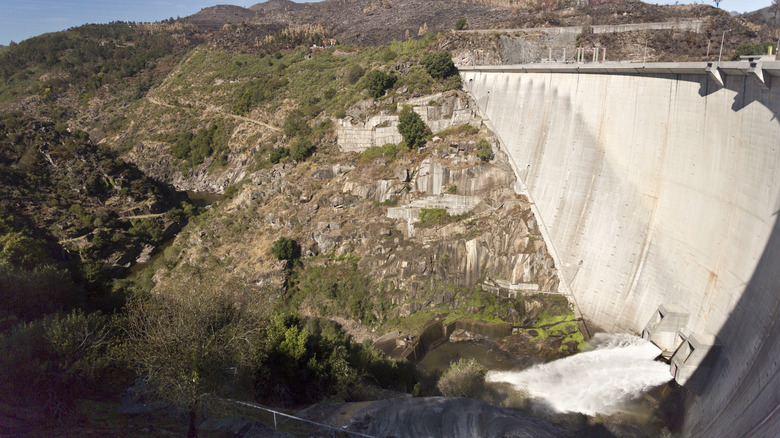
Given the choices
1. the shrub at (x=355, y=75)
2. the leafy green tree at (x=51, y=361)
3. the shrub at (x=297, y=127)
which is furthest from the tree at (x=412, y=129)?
the leafy green tree at (x=51, y=361)

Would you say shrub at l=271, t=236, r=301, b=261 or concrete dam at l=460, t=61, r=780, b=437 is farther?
shrub at l=271, t=236, r=301, b=261

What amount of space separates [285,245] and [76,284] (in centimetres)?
1390

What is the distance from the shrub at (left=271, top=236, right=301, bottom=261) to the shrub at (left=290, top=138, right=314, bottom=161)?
32.9 ft

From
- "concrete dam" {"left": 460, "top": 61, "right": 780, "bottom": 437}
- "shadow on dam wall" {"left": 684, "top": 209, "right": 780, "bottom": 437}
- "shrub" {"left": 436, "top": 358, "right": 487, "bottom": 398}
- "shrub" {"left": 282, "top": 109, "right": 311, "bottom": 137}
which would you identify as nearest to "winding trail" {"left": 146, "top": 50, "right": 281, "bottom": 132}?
"shrub" {"left": 282, "top": 109, "right": 311, "bottom": 137}

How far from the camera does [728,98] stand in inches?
762

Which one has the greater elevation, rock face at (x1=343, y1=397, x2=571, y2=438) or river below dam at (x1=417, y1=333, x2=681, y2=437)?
rock face at (x1=343, y1=397, x2=571, y2=438)

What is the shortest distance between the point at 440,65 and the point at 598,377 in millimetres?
29079


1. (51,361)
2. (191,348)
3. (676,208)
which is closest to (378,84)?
(676,208)

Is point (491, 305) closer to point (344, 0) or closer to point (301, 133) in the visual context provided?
point (301, 133)

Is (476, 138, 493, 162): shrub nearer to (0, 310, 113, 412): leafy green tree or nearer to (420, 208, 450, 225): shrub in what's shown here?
(420, 208, 450, 225): shrub

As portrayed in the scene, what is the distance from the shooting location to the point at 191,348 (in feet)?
38.6

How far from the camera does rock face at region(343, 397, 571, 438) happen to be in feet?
44.5

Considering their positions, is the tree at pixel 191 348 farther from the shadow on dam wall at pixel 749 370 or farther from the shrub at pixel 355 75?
the shrub at pixel 355 75

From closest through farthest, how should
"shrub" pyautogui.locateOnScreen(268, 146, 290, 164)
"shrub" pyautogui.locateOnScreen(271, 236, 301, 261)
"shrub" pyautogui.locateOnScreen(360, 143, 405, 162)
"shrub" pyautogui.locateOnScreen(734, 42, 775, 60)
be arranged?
1. "shrub" pyautogui.locateOnScreen(271, 236, 301, 261)
2. "shrub" pyautogui.locateOnScreen(734, 42, 775, 60)
3. "shrub" pyautogui.locateOnScreen(360, 143, 405, 162)
4. "shrub" pyautogui.locateOnScreen(268, 146, 290, 164)
